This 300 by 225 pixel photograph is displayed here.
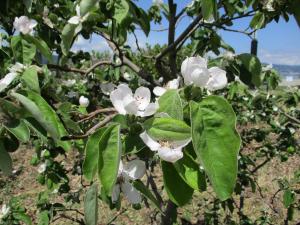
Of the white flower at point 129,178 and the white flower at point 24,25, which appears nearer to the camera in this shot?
the white flower at point 129,178

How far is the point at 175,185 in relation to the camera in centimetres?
79

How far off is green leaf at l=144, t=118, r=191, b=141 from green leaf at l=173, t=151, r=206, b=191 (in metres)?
0.04

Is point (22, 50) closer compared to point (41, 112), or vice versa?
point (41, 112)

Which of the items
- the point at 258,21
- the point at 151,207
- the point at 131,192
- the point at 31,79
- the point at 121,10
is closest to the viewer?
the point at 131,192

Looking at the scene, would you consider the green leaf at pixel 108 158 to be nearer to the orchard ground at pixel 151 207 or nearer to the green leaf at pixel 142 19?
the green leaf at pixel 142 19

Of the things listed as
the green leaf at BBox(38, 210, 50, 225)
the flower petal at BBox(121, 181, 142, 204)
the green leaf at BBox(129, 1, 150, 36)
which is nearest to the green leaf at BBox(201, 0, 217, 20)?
the flower petal at BBox(121, 181, 142, 204)

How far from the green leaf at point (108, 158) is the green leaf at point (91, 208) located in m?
0.13

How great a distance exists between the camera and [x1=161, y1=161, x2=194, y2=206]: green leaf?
0.79 metres

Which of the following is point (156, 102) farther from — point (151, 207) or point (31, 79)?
point (151, 207)

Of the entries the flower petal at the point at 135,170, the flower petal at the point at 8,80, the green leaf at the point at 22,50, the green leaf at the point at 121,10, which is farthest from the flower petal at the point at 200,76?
Answer: the green leaf at the point at 22,50

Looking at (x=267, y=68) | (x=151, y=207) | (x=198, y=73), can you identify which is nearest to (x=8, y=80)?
(x=198, y=73)

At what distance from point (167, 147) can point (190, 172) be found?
7cm

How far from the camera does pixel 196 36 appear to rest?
6.96 ft

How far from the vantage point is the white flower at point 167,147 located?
2.48 ft
